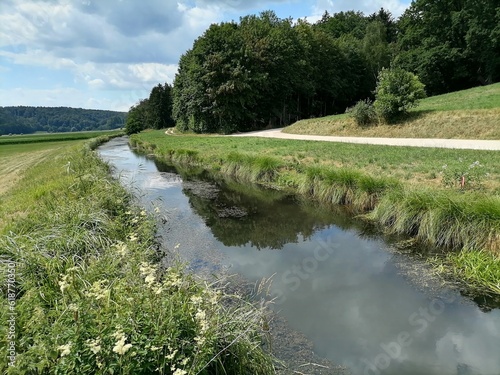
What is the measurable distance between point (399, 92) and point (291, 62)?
25.2m

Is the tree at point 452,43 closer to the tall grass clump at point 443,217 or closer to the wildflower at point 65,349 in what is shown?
the tall grass clump at point 443,217

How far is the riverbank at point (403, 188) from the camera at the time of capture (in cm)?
700

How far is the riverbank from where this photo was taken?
7.00 m

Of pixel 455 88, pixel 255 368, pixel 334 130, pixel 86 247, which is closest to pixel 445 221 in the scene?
pixel 255 368

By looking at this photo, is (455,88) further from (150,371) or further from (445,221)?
(150,371)

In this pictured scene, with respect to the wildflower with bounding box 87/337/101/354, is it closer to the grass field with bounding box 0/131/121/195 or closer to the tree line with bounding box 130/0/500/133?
the grass field with bounding box 0/131/121/195

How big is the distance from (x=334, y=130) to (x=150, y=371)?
25695 millimetres

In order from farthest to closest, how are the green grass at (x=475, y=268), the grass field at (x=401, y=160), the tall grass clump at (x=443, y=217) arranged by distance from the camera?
the grass field at (x=401, y=160)
the tall grass clump at (x=443, y=217)
the green grass at (x=475, y=268)

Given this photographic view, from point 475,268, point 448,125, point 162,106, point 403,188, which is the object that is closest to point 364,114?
point 448,125

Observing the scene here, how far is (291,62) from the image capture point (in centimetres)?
4494

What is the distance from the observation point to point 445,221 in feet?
25.2

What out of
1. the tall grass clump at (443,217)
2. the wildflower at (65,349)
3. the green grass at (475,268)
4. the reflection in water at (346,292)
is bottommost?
the reflection in water at (346,292)

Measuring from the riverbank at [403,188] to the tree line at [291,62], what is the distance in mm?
22417

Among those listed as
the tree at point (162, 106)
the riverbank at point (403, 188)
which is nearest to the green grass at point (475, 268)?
the riverbank at point (403, 188)
